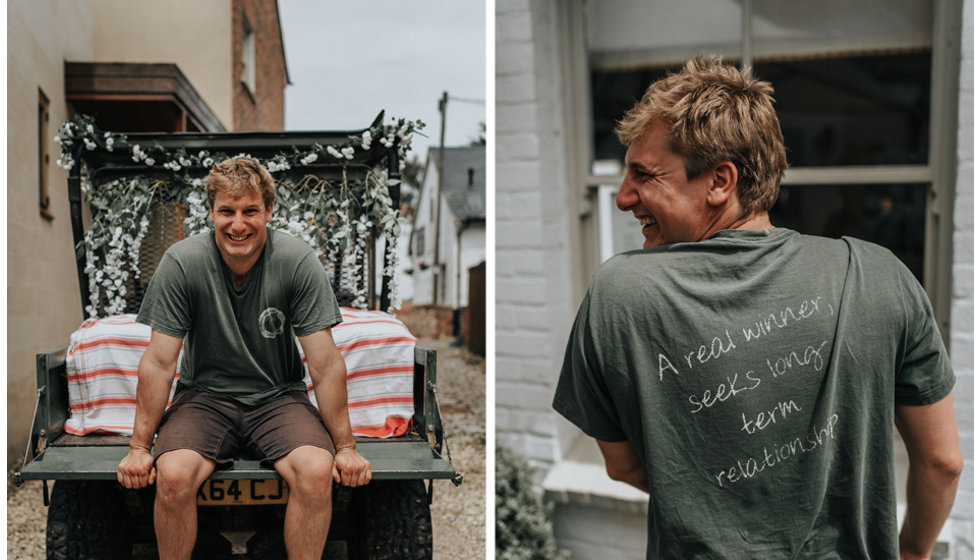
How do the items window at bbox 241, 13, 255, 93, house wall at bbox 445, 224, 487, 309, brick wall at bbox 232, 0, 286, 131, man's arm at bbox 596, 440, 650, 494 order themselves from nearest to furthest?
man's arm at bbox 596, 440, 650, 494 → brick wall at bbox 232, 0, 286, 131 → window at bbox 241, 13, 255, 93 → house wall at bbox 445, 224, 487, 309

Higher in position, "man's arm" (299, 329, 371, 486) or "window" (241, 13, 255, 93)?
"window" (241, 13, 255, 93)

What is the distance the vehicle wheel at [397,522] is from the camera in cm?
216

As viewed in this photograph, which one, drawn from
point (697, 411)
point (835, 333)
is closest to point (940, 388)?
point (835, 333)

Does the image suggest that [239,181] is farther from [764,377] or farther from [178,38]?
[764,377]

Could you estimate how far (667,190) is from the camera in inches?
43.9

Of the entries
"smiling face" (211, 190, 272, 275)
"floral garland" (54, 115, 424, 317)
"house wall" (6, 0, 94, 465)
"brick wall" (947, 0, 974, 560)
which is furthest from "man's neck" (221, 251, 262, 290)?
"brick wall" (947, 0, 974, 560)

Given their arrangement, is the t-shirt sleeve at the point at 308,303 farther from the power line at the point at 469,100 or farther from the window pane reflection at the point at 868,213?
the window pane reflection at the point at 868,213

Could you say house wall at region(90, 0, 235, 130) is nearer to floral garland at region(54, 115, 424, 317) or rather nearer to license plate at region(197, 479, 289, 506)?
floral garland at region(54, 115, 424, 317)

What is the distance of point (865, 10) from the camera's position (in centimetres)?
235

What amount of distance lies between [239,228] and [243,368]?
1.29 feet

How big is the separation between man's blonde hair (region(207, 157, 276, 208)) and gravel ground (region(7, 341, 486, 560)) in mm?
950

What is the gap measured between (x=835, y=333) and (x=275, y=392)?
1535 mm

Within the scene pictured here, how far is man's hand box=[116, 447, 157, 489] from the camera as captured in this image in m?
1.86

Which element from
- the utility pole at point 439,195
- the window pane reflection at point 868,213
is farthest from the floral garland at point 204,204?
the window pane reflection at point 868,213
